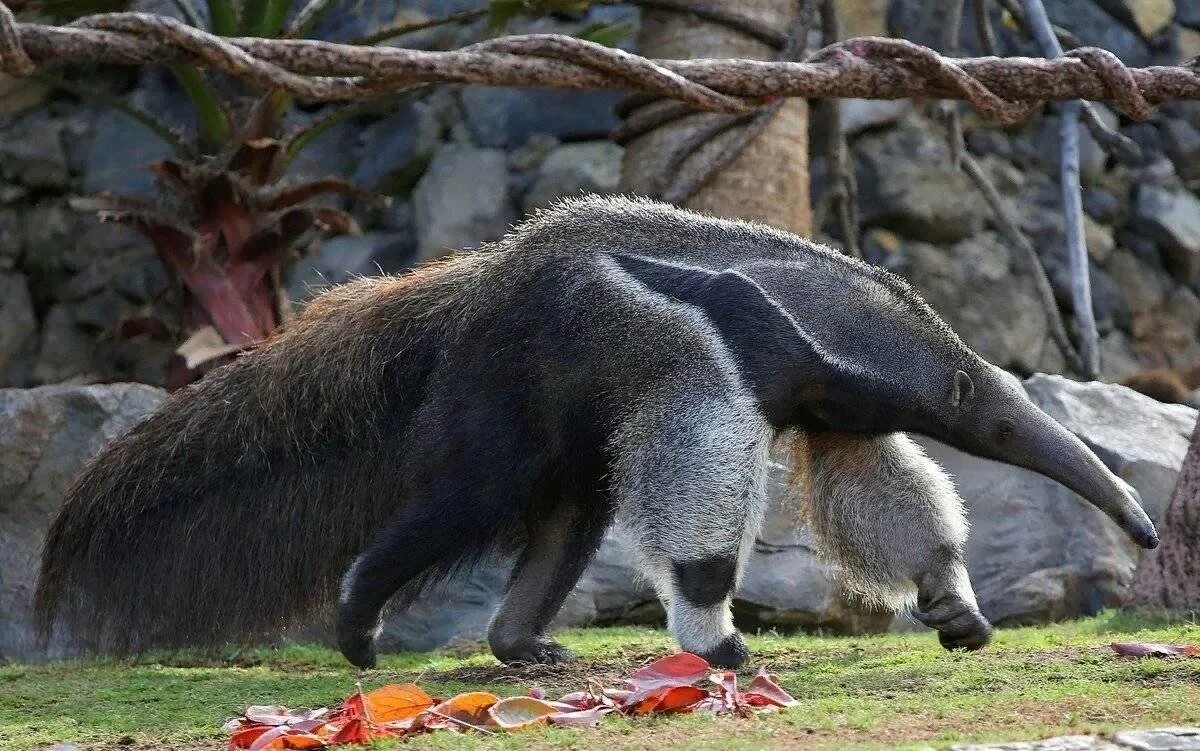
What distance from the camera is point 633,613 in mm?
7059

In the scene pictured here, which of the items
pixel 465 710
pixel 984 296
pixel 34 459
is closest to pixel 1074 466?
pixel 465 710

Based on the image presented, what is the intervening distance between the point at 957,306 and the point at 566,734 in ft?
28.5

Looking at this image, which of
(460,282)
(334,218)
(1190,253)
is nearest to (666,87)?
(460,282)

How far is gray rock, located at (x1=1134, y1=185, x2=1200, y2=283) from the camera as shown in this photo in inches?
487

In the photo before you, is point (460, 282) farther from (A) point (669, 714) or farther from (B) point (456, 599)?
(A) point (669, 714)

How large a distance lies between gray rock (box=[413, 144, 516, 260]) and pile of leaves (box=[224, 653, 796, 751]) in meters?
7.05

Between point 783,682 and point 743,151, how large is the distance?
4.12 meters

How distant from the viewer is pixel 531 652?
5605 millimetres

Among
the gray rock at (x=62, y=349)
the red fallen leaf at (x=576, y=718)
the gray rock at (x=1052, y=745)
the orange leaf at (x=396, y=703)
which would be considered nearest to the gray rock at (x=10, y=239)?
the gray rock at (x=62, y=349)

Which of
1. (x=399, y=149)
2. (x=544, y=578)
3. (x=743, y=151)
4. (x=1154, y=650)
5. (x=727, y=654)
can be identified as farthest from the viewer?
(x=399, y=149)

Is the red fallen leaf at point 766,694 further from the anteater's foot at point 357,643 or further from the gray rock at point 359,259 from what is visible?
the gray rock at point 359,259

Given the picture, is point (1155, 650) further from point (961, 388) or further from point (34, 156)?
point (34, 156)

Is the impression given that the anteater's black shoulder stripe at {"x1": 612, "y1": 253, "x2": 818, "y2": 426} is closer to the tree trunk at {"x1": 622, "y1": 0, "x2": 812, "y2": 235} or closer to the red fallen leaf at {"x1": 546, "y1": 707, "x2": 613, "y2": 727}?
the red fallen leaf at {"x1": 546, "y1": 707, "x2": 613, "y2": 727}

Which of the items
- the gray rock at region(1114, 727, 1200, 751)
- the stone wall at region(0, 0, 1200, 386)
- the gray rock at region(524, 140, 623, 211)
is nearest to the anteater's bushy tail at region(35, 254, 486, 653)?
the gray rock at region(1114, 727, 1200, 751)
